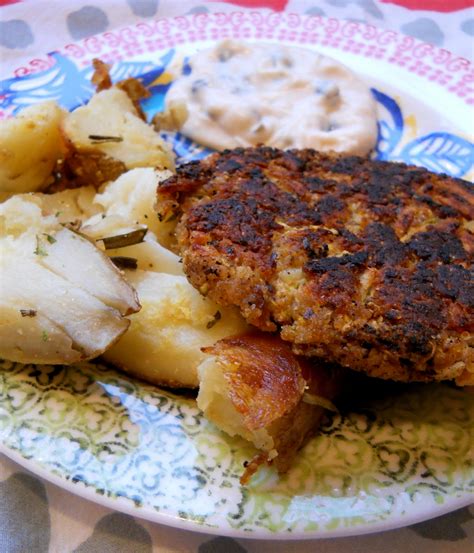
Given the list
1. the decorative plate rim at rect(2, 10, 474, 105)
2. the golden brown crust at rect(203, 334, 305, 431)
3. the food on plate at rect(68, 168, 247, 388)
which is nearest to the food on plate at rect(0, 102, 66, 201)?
the food on plate at rect(68, 168, 247, 388)

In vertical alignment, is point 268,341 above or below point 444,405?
above

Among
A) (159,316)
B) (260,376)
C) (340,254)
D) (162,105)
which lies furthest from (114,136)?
(260,376)

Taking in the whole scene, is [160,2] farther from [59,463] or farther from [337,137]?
[59,463]

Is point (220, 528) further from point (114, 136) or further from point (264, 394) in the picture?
point (114, 136)

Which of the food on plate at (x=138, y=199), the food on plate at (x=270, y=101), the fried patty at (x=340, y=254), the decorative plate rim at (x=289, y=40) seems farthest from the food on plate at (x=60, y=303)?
the decorative plate rim at (x=289, y=40)

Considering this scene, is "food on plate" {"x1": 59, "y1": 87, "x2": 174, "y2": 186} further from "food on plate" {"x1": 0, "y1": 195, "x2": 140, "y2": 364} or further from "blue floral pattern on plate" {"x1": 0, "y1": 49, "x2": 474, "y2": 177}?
"food on plate" {"x1": 0, "y1": 195, "x2": 140, "y2": 364}

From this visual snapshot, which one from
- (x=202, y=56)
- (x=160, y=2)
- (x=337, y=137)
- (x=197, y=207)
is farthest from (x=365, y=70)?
(x=197, y=207)
